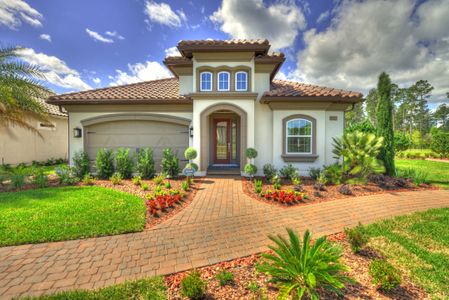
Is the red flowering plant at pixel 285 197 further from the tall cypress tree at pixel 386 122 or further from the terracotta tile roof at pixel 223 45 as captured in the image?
the terracotta tile roof at pixel 223 45

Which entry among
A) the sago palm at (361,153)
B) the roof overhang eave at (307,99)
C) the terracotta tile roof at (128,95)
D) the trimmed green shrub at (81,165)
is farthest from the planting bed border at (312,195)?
the trimmed green shrub at (81,165)

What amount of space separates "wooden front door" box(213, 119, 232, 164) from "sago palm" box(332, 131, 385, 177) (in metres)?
5.69

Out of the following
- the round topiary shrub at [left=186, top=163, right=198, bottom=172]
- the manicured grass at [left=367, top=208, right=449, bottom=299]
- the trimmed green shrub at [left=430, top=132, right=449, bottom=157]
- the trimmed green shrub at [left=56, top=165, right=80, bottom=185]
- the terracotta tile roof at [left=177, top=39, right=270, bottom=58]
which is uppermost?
the terracotta tile roof at [left=177, top=39, right=270, bottom=58]

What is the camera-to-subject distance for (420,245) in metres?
4.05

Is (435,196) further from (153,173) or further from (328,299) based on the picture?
(153,173)

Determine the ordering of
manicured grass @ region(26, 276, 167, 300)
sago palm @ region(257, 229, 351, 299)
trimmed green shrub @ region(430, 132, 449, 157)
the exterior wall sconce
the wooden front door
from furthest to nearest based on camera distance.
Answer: trimmed green shrub @ region(430, 132, 449, 157) < the wooden front door < the exterior wall sconce < manicured grass @ region(26, 276, 167, 300) < sago palm @ region(257, 229, 351, 299)

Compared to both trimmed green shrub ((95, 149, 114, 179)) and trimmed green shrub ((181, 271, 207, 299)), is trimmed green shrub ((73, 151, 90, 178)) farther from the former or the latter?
trimmed green shrub ((181, 271, 207, 299))

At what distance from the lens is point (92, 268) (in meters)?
3.19

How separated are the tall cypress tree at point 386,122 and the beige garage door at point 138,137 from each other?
32.2 ft

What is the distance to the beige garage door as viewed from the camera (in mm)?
10430

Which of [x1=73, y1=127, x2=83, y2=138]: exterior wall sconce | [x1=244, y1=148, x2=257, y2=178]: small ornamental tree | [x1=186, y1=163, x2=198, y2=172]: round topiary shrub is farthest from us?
[x1=73, y1=127, x2=83, y2=138]: exterior wall sconce

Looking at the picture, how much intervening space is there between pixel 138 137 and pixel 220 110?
4.52 meters

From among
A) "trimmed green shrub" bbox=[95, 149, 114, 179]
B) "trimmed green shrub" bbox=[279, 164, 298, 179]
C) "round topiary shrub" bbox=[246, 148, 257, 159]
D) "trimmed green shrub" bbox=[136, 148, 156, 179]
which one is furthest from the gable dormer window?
"trimmed green shrub" bbox=[95, 149, 114, 179]

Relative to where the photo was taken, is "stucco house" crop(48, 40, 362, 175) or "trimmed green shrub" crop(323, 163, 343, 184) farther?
"stucco house" crop(48, 40, 362, 175)
